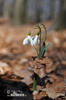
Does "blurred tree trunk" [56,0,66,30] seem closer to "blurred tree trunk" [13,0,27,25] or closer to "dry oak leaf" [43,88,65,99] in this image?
"dry oak leaf" [43,88,65,99]

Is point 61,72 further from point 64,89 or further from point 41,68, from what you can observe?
point 41,68

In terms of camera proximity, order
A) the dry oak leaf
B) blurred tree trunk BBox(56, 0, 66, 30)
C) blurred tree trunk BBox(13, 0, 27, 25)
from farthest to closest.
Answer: blurred tree trunk BBox(13, 0, 27, 25) → blurred tree trunk BBox(56, 0, 66, 30) → the dry oak leaf

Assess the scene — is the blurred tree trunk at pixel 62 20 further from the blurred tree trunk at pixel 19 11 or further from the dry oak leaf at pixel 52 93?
the blurred tree trunk at pixel 19 11

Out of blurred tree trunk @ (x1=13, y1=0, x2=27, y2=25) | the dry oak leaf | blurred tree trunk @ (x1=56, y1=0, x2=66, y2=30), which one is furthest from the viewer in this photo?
blurred tree trunk @ (x1=13, y1=0, x2=27, y2=25)

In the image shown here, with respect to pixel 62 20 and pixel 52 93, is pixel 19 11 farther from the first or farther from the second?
pixel 52 93

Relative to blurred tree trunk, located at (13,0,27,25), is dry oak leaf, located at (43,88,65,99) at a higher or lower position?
lower

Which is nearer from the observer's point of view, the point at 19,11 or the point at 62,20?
the point at 62,20

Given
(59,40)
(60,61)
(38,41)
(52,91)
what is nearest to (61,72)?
(60,61)

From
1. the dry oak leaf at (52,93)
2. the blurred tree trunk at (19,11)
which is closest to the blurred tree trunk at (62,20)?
the dry oak leaf at (52,93)

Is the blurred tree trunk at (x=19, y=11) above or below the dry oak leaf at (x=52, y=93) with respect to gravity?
above

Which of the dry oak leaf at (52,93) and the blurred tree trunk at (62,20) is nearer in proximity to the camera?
the dry oak leaf at (52,93)

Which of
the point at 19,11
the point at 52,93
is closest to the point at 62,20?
the point at 52,93

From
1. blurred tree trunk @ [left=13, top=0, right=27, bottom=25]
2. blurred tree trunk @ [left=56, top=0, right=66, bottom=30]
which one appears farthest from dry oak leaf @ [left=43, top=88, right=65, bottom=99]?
blurred tree trunk @ [left=13, top=0, right=27, bottom=25]
